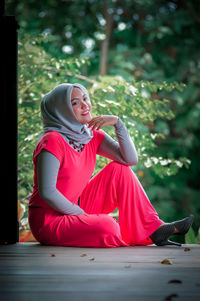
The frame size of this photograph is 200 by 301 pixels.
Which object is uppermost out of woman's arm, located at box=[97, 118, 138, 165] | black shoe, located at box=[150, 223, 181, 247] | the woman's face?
the woman's face


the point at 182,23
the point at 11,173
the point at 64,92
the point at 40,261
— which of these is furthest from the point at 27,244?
the point at 182,23

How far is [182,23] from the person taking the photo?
548 cm

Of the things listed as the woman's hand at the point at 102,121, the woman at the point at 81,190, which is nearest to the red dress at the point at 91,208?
the woman at the point at 81,190

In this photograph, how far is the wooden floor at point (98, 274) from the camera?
1280mm

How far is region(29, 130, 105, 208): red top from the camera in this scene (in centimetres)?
215

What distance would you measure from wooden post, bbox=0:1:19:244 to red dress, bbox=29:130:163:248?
6.0 inches

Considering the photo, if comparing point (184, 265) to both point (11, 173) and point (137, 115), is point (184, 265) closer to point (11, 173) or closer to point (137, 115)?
point (11, 173)

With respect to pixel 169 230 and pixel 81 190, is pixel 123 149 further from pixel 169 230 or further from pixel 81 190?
pixel 169 230

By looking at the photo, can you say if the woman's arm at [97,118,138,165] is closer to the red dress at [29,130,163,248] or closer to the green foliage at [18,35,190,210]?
the red dress at [29,130,163,248]

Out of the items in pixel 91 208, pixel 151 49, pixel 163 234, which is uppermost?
pixel 151 49

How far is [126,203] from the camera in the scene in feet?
7.29

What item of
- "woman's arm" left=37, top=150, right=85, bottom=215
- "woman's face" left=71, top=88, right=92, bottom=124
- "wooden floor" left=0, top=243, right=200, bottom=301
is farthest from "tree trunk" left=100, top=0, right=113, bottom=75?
"wooden floor" left=0, top=243, right=200, bottom=301

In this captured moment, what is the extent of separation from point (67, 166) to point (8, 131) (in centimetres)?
40

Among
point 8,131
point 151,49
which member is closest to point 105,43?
point 151,49
